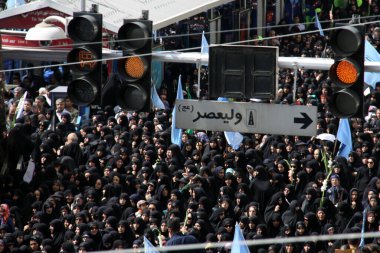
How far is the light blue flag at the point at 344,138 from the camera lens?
22156mm

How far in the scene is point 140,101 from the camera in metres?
13.3

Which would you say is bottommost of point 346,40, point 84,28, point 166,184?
point 166,184

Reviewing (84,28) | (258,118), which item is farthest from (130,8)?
(84,28)

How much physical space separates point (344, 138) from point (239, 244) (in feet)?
18.4

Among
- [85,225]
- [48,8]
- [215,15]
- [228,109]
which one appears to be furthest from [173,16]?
[228,109]

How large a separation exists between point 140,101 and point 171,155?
29.1 feet

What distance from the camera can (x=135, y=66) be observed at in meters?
13.3

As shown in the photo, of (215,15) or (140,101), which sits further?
(215,15)

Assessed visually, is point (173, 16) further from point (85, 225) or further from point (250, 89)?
point (250, 89)

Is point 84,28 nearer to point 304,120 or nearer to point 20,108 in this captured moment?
point 304,120

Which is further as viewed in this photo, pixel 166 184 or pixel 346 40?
pixel 166 184

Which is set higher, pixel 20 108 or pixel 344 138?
pixel 20 108

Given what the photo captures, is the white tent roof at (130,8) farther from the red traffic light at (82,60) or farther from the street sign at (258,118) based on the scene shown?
the red traffic light at (82,60)

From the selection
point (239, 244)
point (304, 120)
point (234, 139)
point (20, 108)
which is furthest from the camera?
point (20, 108)
